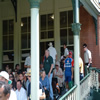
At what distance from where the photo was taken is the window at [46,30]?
36.6ft

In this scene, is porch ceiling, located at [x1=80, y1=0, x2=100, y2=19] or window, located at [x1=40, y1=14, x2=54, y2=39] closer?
porch ceiling, located at [x1=80, y1=0, x2=100, y2=19]

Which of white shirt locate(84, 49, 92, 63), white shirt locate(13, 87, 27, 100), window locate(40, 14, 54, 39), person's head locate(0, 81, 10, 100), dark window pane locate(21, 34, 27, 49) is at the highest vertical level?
window locate(40, 14, 54, 39)

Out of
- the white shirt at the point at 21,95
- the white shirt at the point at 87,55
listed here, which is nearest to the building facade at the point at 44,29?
the white shirt at the point at 87,55

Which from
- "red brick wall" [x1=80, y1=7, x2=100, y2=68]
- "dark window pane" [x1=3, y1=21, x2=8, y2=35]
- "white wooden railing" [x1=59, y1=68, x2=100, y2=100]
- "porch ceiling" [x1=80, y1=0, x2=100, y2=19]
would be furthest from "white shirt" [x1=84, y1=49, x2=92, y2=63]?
"dark window pane" [x1=3, y1=21, x2=8, y2=35]

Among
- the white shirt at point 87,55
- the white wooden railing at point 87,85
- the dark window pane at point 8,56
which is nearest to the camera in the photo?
the white wooden railing at point 87,85

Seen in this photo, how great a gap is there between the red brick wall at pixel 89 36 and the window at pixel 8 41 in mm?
4108

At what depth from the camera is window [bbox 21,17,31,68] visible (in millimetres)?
11727

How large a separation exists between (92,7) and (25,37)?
426 centimetres

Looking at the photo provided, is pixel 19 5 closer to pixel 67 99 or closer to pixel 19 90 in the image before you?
pixel 19 90

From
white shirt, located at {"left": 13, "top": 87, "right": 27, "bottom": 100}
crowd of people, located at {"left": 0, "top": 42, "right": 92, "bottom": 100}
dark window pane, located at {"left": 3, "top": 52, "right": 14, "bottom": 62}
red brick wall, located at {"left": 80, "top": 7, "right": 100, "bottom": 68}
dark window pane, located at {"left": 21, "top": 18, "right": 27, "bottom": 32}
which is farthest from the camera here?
dark window pane, located at {"left": 3, "top": 52, "right": 14, "bottom": 62}

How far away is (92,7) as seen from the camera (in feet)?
30.8

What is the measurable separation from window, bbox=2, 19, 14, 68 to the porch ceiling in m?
4.87

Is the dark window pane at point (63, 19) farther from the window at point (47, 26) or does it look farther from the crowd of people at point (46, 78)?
the crowd of people at point (46, 78)

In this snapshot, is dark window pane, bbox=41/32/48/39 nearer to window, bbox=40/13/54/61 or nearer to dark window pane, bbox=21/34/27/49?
window, bbox=40/13/54/61
